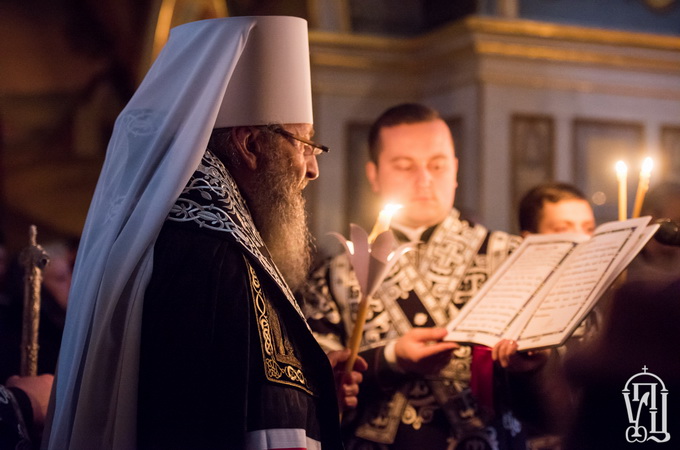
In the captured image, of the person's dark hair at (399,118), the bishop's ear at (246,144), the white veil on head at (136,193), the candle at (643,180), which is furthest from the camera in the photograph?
the person's dark hair at (399,118)

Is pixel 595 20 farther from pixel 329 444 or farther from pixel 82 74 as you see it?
pixel 329 444

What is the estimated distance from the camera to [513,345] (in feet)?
9.75

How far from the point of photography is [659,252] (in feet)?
9.75

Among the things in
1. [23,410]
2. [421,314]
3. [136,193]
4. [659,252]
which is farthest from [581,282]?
[23,410]

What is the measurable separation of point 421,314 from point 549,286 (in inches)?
27.2

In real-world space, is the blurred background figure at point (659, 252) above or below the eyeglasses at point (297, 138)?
below

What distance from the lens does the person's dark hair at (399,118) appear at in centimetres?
375

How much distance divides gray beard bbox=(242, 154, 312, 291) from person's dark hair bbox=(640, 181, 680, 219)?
3.89 feet

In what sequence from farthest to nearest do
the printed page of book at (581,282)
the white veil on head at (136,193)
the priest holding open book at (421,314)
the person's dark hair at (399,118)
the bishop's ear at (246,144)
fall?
1. the person's dark hair at (399,118)
2. the priest holding open book at (421,314)
3. the printed page of book at (581,282)
4. the bishop's ear at (246,144)
5. the white veil on head at (136,193)

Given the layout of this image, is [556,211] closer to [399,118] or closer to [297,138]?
[399,118]

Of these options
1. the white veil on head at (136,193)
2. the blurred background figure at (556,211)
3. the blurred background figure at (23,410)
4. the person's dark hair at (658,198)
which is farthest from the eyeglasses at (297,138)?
the blurred background figure at (556,211)

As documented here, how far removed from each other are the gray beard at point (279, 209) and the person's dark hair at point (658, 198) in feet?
3.89

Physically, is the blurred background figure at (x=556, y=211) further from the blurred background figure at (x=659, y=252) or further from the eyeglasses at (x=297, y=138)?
the eyeglasses at (x=297, y=138)

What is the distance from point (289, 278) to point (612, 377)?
3.25 ft
